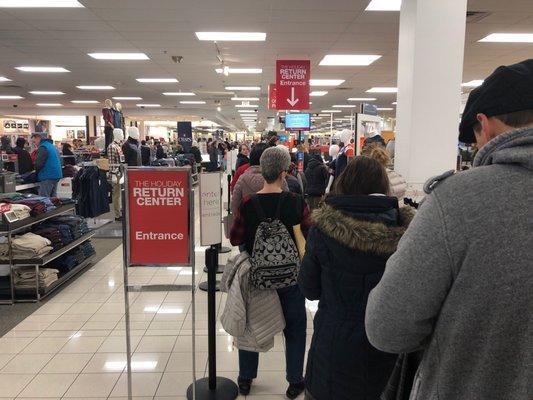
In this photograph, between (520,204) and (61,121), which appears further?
(61,121)

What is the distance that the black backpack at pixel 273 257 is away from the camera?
2.59 metres

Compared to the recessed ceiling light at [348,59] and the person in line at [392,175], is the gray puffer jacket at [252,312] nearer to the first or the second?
the person in line at [392,175]

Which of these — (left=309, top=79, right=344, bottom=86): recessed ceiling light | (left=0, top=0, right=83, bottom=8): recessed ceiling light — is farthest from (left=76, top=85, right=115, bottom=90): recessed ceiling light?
(left=0, top=0, right=83, bottom=8): recessed ceiling light

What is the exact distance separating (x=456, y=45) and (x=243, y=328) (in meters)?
3.46

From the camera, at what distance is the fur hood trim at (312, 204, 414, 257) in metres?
1.69

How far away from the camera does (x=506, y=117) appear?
3.17ft

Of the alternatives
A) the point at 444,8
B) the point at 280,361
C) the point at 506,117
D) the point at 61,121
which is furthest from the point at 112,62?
the point at 61,121

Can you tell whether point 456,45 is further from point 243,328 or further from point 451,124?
point 243,328

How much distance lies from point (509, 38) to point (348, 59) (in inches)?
123

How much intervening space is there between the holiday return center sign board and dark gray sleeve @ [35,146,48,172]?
239 inches

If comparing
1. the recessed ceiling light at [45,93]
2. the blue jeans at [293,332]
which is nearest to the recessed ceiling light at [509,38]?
the blue jeans at [293,332]

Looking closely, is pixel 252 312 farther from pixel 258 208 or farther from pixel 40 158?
pixel 40 158

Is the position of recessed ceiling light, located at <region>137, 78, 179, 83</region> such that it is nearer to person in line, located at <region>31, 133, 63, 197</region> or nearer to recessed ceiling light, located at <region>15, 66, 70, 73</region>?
recessed ceiling light, located at <region>15, 66, 70, 73</region>

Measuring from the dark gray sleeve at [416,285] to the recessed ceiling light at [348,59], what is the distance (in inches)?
344
